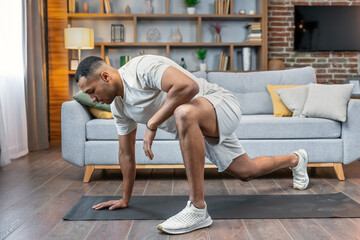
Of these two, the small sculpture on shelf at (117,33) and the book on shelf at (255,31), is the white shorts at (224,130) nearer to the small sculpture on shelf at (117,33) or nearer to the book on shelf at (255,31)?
the book on shelf at (255,31)

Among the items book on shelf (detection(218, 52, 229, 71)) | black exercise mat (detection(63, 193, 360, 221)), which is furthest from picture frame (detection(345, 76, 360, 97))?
black exercise mat (detection(63, 193, 360, 221))

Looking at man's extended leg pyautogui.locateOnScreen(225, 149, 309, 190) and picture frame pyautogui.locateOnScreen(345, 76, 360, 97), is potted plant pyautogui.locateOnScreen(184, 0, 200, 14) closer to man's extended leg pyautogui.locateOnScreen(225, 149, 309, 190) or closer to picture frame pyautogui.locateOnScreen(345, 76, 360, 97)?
picture frame pyautogui.locateOnScreen(345, 76, 360, 97)

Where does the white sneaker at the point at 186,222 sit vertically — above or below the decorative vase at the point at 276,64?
below

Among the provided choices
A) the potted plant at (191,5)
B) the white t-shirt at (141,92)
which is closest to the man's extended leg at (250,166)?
the white t-shirt at (141,92)

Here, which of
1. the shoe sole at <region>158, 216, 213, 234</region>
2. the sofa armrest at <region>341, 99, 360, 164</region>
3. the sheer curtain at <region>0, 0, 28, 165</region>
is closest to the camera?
the shoe sole at <region>158, 216, 213, 234</region>

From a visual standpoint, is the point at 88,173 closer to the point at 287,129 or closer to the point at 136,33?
the point at 287,129

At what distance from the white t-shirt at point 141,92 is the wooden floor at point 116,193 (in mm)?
461

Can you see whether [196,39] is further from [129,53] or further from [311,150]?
[311,150]

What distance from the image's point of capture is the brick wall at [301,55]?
5.57m

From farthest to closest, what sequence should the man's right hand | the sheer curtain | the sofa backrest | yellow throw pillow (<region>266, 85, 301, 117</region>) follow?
the sheer curtain < the sofa backrest < yellow throw pillow (<region>266, 85, 301, 117</region>) < the man's right hand

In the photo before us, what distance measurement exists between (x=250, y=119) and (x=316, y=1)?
10.5 ft

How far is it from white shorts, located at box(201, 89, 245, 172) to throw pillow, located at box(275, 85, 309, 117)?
3.80ft

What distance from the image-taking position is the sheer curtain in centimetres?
403

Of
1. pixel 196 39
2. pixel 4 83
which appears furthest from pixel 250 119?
pixel 196 39
